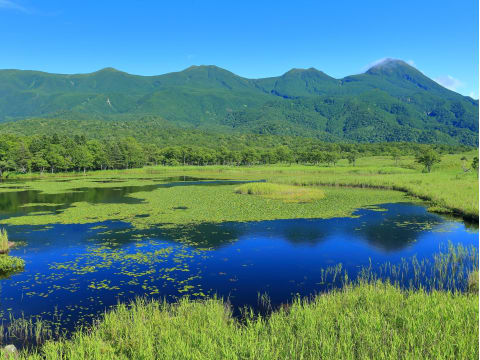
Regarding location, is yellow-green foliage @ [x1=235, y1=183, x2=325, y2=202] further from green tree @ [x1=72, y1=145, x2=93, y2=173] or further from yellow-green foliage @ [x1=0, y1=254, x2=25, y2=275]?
green tree @ [x1=72, y1=145, x2=93, y2=173]

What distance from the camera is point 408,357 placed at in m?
8.76

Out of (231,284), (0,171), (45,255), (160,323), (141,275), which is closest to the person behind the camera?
(160,323)

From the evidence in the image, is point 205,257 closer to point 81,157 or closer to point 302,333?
point 302,333

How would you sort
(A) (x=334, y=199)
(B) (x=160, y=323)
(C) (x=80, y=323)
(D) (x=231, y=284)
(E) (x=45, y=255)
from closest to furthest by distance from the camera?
(B) (x=160, y=323), (C) (x=80, y=323), (D) (x=231, y=284), (E) (x=45, y=255), (A) (x=334, y=199)

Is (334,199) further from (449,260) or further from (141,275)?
(141,275)

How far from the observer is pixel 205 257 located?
24.3 m

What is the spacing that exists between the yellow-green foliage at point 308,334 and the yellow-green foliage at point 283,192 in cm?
3820

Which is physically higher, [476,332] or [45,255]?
[476,332]

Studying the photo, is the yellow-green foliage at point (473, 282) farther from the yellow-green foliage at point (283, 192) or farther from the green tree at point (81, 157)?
the green tree at point (81, 157)

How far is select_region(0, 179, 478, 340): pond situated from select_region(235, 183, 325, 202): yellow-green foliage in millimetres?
14412

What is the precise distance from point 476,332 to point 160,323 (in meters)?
11.1

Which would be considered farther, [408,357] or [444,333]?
[444,333]

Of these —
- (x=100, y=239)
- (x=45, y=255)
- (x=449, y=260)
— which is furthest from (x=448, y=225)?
(x=45, y=255)

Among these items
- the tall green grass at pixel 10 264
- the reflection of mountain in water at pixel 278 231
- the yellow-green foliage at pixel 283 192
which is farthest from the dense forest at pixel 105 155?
the tall green grass at pixel 10 264
